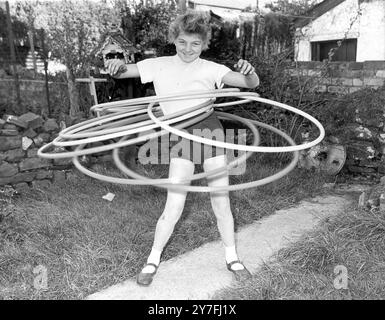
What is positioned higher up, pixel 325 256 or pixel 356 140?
pixel 356 140

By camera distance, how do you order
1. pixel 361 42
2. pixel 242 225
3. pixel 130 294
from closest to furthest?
pixel 130 294 < pixel 242 225 < pixel 361 42

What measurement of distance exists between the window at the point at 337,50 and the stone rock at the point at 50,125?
20.6ft

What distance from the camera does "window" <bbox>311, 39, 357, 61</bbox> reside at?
29.6ft

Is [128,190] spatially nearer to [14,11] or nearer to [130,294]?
[130,294]

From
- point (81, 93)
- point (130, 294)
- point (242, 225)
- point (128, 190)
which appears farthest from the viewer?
point (81, 93)

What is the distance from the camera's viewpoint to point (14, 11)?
629 cm

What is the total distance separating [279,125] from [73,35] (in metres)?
3.20

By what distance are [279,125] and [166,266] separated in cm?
310

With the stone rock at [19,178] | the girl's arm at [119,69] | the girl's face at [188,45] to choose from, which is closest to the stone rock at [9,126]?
the stone rock at [19,178]

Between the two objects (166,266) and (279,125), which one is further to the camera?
(279,125)

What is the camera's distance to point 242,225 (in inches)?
151

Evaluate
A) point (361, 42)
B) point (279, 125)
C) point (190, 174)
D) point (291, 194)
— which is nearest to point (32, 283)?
point (190, 174)

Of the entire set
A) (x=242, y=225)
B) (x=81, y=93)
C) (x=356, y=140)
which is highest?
(x=81, y=93)

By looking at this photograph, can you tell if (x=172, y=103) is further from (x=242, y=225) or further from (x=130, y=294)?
(x=242, y=225)
